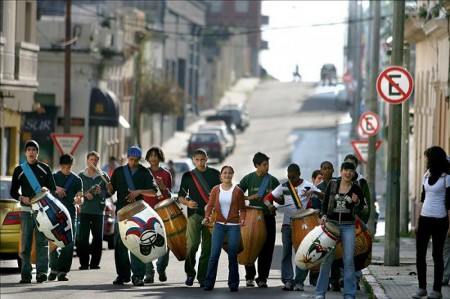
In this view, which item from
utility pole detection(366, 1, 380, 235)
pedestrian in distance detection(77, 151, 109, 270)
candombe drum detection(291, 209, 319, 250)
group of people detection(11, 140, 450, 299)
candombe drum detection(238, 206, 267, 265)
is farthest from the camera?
utility pole detection(366, 1, 380, 235)

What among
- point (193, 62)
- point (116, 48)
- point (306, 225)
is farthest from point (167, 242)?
point (193, 62)

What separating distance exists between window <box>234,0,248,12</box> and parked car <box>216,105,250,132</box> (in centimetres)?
5156

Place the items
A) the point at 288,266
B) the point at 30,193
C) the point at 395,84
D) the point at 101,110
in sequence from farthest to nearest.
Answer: the point at 101,110 < the point at 395,84 < the point at 30,193 < the point at 288,266

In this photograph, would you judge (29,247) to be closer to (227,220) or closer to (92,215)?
(92,215)

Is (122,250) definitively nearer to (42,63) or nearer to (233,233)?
(233,233)

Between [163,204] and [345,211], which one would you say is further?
[163,204]

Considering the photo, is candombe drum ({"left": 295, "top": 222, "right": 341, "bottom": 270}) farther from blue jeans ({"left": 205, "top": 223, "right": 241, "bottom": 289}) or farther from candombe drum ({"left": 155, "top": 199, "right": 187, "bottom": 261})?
candombe drum ({"left": 155, "top": 199, "right": 187, "bottom": 261})

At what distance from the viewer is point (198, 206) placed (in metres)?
18.9

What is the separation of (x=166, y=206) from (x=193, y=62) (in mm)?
80640

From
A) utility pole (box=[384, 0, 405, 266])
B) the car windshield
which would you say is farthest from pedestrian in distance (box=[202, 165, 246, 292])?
the car windshield

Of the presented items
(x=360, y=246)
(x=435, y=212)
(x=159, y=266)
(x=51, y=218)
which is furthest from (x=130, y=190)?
(x=435, y=212)

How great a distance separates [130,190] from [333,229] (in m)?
3.54

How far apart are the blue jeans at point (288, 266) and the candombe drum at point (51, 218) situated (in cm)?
275

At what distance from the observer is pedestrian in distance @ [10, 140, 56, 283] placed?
Result: 62.6 feet
